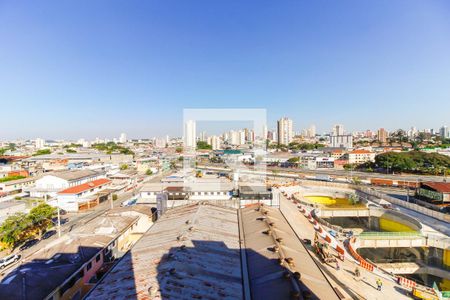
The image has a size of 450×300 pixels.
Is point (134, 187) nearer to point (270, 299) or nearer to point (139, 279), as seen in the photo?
point (139, 279)

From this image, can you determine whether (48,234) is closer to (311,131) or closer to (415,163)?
(415,163)

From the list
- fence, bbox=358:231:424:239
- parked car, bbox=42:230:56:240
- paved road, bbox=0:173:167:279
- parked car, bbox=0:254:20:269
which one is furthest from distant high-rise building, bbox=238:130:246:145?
parked car, bbox=0:254:20:269

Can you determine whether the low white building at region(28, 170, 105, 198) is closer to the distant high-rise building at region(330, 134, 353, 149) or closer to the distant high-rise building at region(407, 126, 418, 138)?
the distant high-rise building at region(330, 134, 353, 149)

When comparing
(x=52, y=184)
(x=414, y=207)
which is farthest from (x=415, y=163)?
(x=52, y=184)

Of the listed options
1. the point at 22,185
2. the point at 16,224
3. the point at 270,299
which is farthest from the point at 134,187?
the point at 270,299

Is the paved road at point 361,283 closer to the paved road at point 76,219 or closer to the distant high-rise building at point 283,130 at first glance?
the paved road at point 76,219
